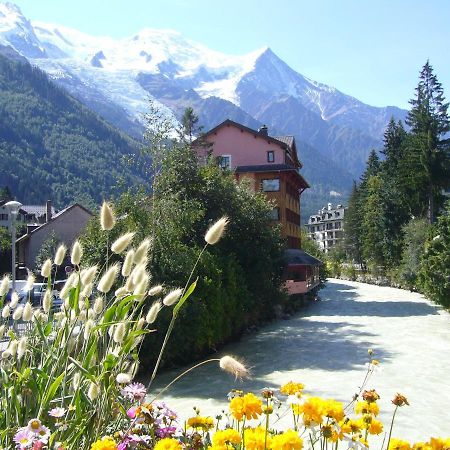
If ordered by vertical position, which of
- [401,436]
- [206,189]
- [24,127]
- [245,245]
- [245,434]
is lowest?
[401,436]

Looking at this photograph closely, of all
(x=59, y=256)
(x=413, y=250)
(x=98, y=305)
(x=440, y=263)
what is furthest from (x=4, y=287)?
(x=413, y=250)

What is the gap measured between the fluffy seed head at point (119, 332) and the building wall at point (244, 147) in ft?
122

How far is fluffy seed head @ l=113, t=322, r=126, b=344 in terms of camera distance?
3.08 m

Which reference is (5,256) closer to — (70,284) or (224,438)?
(70,284)

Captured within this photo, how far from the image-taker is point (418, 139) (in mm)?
47000

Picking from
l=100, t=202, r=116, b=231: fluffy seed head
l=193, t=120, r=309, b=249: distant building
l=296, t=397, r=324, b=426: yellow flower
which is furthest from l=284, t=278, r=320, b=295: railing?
l=296, t=397, r=324, b=426: yellow flower

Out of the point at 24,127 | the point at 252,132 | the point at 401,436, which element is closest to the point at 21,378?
the point at 401,436

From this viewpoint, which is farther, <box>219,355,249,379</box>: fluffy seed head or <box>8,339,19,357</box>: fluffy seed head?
<box>8,339,19,357</box>: fluffy seed head

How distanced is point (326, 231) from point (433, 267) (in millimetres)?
124417

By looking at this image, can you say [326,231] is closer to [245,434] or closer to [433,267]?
[433,267]

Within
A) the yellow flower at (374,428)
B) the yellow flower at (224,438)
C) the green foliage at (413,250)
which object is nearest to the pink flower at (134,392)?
the yellow flower at (224,438)

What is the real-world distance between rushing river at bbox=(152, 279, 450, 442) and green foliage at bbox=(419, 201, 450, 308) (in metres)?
1.18

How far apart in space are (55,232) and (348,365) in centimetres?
4864

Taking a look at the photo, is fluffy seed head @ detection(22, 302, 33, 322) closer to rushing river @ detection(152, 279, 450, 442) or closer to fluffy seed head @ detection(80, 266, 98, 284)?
fluffy seed head @ detection(80, 266, 98, 284)
